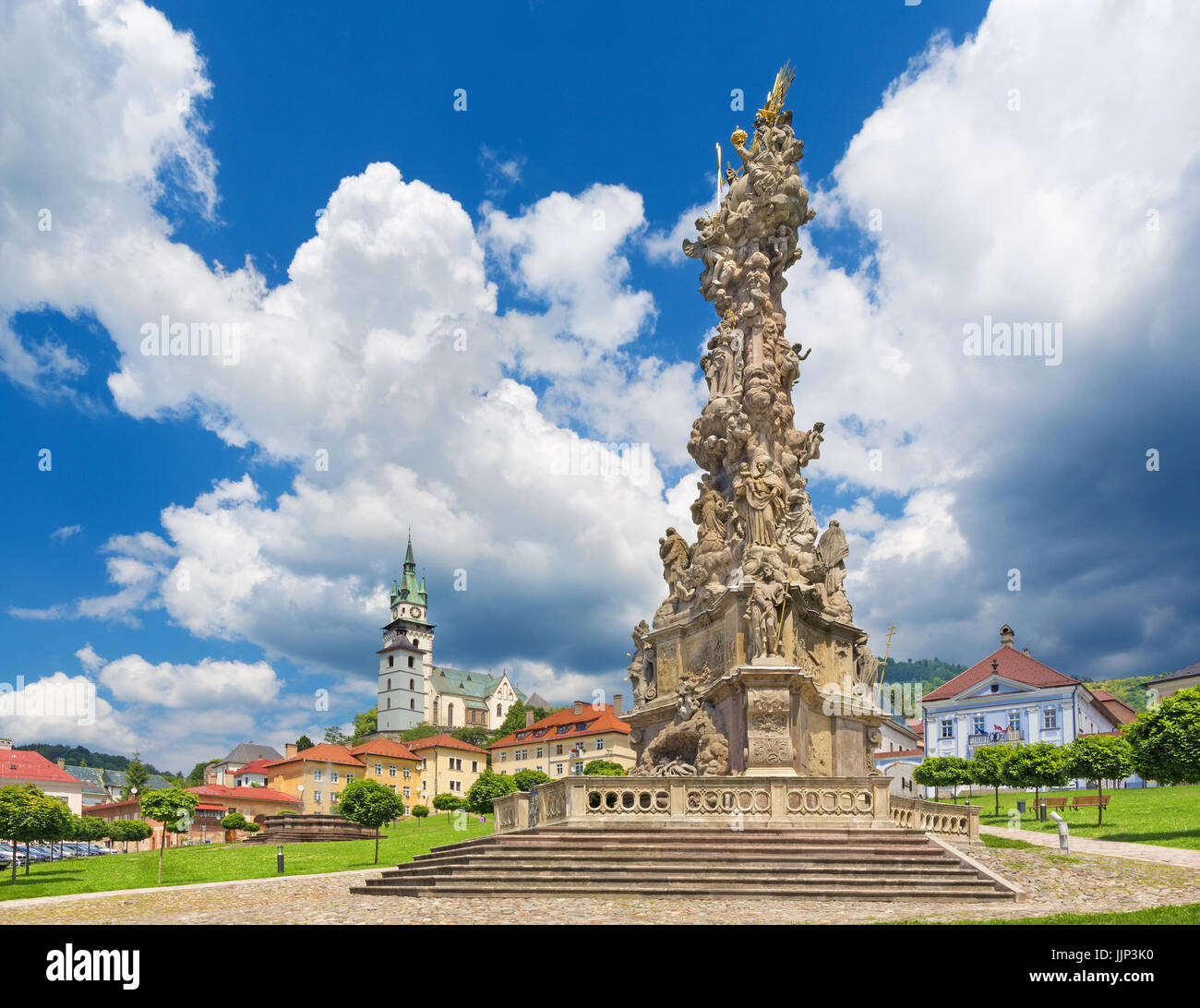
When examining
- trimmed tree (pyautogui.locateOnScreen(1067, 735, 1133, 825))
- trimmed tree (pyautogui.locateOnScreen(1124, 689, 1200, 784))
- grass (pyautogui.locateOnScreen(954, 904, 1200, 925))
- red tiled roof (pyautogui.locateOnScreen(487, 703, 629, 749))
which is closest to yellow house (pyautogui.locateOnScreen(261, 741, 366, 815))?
red tiled roof (pyautogui.locateOnScreen(487, 703, 629, 749))

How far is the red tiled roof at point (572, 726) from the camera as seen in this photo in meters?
85.4

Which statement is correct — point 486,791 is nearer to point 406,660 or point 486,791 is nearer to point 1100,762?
point 1100,762

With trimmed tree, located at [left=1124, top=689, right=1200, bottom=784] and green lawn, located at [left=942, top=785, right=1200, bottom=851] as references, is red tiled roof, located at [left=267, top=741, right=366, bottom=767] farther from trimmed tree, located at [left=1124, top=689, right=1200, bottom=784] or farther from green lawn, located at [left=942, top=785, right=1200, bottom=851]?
trimmed tree, located at [left=1124, top=689, right=1200, bottom=784]

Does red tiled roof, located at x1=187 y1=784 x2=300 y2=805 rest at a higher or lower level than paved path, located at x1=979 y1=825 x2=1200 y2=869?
lower

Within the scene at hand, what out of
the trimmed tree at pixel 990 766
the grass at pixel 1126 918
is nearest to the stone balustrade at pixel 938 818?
the grass at pixel 1126 918

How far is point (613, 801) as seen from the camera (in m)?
20.5

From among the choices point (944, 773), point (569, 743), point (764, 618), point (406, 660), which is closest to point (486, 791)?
point (944, 773)

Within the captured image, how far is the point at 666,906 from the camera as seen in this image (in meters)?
15.1

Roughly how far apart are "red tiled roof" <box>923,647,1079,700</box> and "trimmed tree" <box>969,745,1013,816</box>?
28.5 m

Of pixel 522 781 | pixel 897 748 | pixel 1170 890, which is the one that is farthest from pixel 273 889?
pixel 897 748

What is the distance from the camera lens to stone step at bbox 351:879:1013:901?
615 inches

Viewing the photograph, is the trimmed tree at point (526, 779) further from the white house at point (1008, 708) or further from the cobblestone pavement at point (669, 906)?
the cobblestone pavement at point (669, 906)
